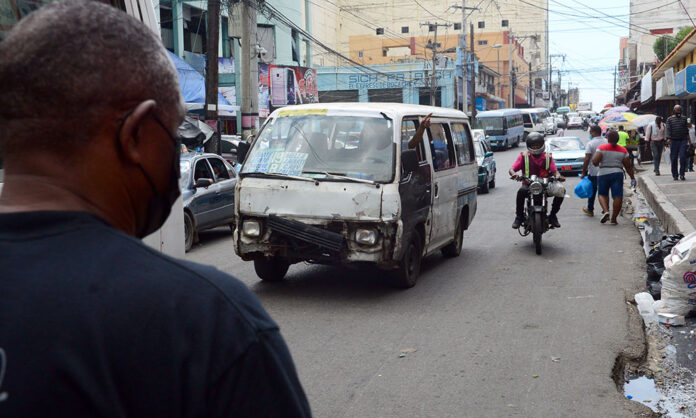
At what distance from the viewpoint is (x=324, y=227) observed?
7.94m

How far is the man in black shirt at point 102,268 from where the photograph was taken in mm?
1215

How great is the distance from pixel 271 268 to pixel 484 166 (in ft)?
44.0

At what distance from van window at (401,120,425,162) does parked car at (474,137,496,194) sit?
12240 millimetres

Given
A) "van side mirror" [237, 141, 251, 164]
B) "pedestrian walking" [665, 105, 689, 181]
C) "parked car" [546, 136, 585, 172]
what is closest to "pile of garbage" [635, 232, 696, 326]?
"van side mirror" [237, 141, 251, 164]

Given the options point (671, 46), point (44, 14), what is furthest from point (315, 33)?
point (44, 14)

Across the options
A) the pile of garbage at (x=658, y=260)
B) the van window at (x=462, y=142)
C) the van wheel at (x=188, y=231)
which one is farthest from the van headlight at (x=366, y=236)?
the van wheel at (x=188, y=231)

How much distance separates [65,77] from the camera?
135 centimetres

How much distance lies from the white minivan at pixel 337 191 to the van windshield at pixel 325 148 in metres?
0.01

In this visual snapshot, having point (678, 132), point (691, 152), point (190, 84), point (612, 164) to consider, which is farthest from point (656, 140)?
point (190, 84)

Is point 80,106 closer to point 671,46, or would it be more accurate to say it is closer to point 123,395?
point 123,395

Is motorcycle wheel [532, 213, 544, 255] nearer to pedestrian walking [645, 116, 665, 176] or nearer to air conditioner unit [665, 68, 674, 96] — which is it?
pedestrian walking [645, 116, 665, 176]

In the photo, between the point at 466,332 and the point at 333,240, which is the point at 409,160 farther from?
the point at 466,332

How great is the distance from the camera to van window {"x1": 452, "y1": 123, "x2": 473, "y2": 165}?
10.7m

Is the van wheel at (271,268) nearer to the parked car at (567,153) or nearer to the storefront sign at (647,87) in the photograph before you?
the parked car at (567,153)
